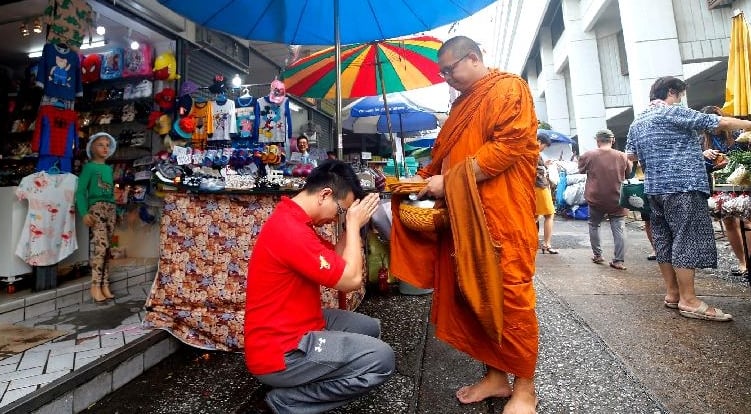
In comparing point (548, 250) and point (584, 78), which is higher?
point (584, 78)

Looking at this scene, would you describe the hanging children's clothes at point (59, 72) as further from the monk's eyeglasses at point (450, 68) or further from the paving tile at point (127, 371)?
the monk's eyeglasses at point (450, 68)

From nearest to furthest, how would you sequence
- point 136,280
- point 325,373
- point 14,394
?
point 325,373, point 14,394, point 136,280

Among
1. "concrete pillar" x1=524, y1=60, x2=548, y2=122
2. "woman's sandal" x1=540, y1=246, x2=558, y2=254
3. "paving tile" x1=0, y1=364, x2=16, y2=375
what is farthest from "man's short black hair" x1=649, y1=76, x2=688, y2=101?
"concrete pillar" x1=524, y1=60, x2=548, y2=122

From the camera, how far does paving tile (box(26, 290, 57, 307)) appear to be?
10.8 ft

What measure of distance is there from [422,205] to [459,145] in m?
0.38

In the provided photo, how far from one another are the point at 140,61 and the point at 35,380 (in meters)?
4.45

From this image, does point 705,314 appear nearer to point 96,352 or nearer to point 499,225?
point 499,225

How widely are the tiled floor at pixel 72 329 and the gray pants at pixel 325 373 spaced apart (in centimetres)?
143

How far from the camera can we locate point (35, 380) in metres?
2.09

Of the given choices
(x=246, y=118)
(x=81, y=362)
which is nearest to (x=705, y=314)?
(x=81, y=362)

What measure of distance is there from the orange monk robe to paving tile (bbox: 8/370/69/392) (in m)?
2.12

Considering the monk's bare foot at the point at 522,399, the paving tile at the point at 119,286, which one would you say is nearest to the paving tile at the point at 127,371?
the paving tile at the point at 119,286

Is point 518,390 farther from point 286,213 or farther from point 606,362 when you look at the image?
point 286,213

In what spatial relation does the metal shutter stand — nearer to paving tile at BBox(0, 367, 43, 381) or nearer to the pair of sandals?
paving tile at BBox(0, 367, 43, 381)
